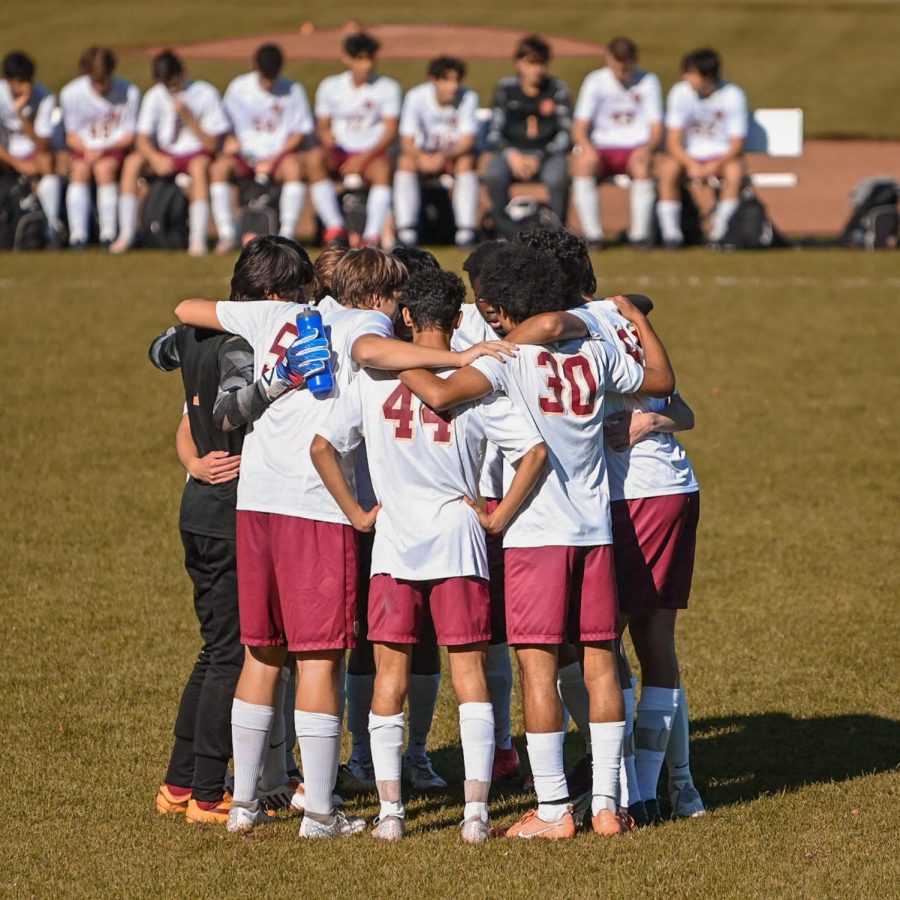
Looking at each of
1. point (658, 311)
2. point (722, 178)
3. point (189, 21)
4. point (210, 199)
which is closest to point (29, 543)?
point (658, 311)

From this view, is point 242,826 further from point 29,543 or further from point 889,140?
point 889,140

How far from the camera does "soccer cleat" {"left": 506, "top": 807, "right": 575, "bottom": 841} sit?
517 centimetres

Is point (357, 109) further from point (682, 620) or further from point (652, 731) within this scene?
point (652, 731)

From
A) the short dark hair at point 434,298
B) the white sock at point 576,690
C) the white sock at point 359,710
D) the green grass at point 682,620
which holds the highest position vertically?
the short dark hair at point 434,298

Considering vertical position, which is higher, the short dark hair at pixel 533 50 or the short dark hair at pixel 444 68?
the short dark hair at pixel 533 50

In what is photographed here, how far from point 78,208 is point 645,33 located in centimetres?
2419

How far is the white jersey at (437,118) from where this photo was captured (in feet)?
51.0

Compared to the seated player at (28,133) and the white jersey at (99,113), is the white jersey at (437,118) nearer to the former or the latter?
the white jersey at (99,113)

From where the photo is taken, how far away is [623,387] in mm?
5223

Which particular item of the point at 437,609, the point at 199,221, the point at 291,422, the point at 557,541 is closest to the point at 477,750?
the point at 437,609

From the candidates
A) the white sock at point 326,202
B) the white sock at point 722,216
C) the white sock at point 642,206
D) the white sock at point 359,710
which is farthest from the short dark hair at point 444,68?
the white sock at point 359,710

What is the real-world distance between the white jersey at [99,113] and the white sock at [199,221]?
1285mm

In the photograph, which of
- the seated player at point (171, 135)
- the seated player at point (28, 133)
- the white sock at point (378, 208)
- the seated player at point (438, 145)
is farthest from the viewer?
the seated player at point (28, 133)

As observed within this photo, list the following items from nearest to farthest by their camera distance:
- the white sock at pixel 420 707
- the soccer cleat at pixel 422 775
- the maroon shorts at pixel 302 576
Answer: the maroon shorts at pixel 302 576 → the white sock at pixel 420 707 → the soccer cleat at pixel 422 775
